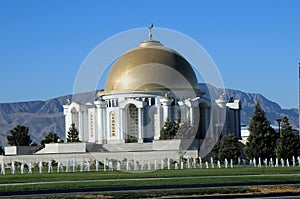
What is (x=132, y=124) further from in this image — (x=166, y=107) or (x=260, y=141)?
(x=260, y=141)

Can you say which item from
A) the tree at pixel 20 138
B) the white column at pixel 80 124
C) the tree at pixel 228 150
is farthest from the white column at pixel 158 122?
the tree at pixel 228 150

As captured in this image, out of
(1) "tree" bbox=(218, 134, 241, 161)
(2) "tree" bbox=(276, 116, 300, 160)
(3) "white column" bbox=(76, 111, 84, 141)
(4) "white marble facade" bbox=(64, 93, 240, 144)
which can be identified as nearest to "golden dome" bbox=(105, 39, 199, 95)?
(4) "white marble facade" bbox=(64, 93, 240, 144)

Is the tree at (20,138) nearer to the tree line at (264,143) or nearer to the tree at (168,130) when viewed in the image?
the tree at (168,130)

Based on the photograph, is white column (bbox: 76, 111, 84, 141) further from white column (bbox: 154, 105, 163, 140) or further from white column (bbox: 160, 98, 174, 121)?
white column (bbox: 160, 98, 174, 121)

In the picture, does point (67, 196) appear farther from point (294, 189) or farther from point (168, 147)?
point (168, 147)

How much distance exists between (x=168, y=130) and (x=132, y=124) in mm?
8512

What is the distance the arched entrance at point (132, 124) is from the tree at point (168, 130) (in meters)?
5.11

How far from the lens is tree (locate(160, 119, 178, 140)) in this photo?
85.8 meters

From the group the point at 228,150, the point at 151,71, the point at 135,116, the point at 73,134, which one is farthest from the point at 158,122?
the point at 228,150

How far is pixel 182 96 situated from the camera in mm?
95500

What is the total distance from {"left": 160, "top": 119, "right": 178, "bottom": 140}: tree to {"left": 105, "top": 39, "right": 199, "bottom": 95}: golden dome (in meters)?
7.69

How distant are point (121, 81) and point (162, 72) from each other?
18.2ft

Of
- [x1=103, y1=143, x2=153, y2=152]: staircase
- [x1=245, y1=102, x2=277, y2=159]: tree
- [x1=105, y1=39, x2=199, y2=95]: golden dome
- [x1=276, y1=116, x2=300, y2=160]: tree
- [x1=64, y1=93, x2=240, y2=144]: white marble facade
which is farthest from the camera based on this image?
[x1=105, y1=39, x2=199, y2=95]: golden dome

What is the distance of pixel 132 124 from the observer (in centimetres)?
9412
